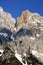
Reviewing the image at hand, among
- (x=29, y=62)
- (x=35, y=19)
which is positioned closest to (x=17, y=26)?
(x=35, y=19)

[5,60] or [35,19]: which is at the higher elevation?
[35,19]

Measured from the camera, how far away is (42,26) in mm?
95562

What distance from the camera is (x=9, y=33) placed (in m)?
98.2

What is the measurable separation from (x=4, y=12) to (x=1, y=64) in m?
87.5

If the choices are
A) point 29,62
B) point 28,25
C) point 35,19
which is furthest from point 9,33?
point 29,62

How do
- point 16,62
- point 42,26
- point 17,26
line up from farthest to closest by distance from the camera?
1. point 17,26
2. point 42,26
3. point 16,62

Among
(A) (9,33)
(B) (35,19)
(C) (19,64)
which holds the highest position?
(B) (35,19)

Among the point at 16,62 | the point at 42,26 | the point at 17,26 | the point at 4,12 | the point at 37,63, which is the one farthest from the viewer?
the point at 4,12

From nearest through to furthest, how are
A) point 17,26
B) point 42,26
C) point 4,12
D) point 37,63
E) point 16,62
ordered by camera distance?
1. point 16,62
2. point 37,63
3. point 42,26
4. point 17,26
5. point 4,12

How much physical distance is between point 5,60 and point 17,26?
2998 inches

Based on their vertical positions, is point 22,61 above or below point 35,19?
below

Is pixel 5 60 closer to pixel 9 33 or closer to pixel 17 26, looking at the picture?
pixel 9 33

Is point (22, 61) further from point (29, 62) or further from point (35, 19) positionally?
point (35, 19)

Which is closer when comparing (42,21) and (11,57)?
(11,57)
